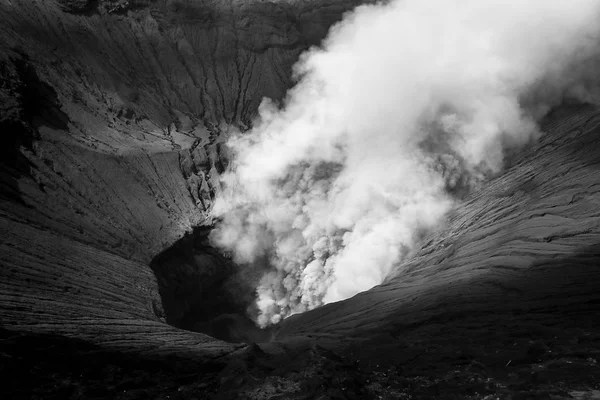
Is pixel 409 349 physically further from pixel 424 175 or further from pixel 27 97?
pixel 27 97

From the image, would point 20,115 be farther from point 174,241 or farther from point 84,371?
point 84,371

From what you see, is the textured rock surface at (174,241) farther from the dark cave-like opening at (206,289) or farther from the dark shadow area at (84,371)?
the dark cave-like opening at (206,289)

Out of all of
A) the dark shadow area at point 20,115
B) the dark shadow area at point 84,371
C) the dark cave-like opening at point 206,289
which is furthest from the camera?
the dark cave-like opening at point 206,289

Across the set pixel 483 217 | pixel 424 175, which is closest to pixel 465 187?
pixel 424 175

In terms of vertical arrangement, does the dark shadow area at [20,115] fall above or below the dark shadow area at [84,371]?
above

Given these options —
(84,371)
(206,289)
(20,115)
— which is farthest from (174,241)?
(84,371)

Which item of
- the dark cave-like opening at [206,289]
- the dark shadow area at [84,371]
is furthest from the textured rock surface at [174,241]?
the dark cave-like opening at [206,289]
